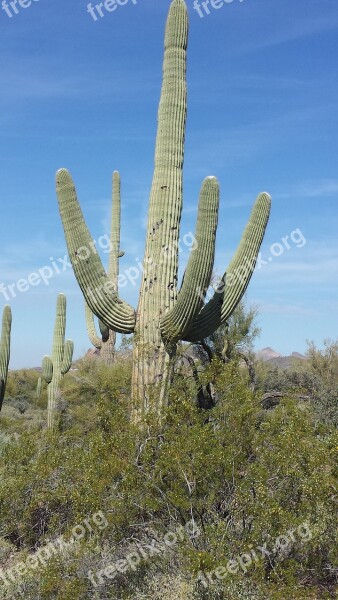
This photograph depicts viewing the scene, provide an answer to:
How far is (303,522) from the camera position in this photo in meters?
5.60

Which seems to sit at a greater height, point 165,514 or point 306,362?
point 306,362

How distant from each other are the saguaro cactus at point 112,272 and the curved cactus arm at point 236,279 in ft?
31.6

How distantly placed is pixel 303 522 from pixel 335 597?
0.77m

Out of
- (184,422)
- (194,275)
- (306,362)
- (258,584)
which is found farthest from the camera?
(306,362)

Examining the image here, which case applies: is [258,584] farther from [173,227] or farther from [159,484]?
[173,227]

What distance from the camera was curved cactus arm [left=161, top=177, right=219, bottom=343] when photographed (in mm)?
7047

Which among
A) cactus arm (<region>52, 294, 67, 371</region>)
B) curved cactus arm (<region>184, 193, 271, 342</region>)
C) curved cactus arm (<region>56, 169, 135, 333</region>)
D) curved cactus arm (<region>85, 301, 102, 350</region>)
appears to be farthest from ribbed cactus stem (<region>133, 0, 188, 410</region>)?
curved cactus arm (<region>85, 301, 102, 350</region>)

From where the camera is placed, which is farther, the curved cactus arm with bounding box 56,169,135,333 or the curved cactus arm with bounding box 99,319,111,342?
the curved cactus arm with bounding box 99,319,111,342

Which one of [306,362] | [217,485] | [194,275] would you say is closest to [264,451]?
[217,485]

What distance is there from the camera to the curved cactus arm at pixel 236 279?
7.91 metres

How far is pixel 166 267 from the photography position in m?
7.89

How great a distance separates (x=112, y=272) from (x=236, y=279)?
10189mm

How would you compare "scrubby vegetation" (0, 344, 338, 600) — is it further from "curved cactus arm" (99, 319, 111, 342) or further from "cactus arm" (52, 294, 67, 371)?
"curved cactus arm" (99, 319, 111, 342)
